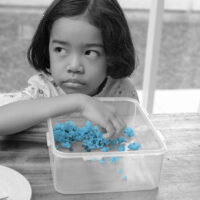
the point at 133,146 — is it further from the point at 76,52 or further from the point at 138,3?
the point at 138,3

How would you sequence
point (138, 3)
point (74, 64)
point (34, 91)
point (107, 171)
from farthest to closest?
point (138, 3) → point (34, 91) → point (74, 64) → point (107, 171)

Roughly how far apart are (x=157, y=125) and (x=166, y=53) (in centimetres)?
368

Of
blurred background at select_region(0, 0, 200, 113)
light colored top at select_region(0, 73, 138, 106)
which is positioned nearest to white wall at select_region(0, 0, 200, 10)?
blurred background at select_region(0, 0, 200, 113)

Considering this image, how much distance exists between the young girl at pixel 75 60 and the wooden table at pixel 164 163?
5 cm

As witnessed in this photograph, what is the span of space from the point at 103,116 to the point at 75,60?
0.74 ft

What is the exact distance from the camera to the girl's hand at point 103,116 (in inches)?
31.0

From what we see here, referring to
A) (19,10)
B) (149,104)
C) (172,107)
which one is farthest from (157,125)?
(19,10)

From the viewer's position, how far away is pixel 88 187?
2.22ft

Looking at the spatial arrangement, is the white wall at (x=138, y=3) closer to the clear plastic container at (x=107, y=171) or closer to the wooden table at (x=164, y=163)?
the wooden table at (x=164, y=163)

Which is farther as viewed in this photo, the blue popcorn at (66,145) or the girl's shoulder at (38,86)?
the girl's shoulder at (38,86)

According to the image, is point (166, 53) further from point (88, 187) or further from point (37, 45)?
point (88, 187)

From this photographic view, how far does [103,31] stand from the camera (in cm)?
100

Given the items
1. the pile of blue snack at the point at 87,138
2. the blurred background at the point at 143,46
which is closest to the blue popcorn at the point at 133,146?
the pile of blue snack at the point at 87,138

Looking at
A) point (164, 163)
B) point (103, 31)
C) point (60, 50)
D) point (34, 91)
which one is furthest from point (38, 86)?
point (164, 163)
